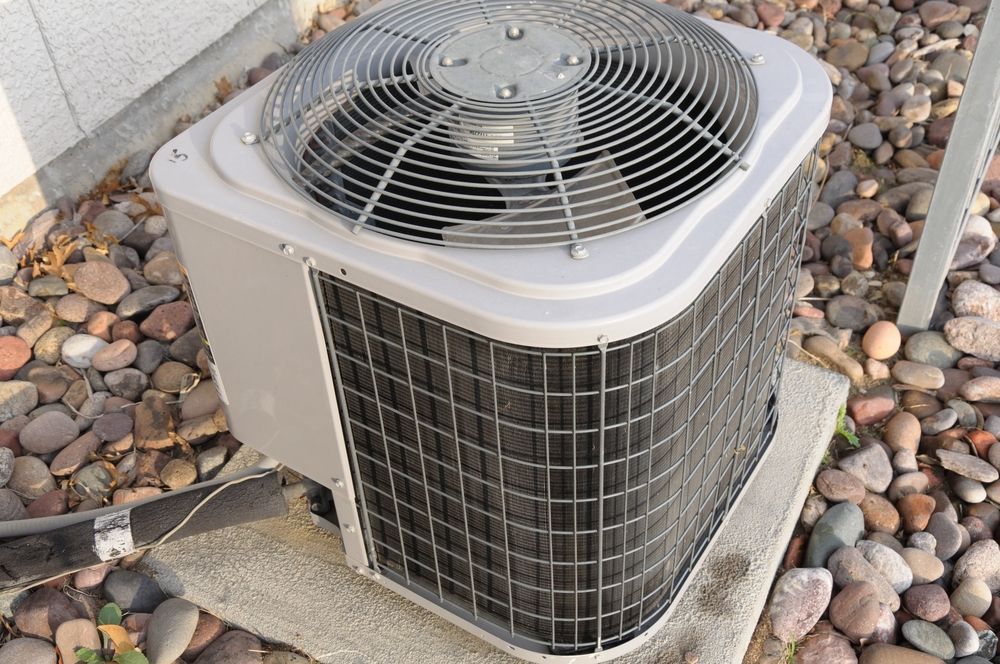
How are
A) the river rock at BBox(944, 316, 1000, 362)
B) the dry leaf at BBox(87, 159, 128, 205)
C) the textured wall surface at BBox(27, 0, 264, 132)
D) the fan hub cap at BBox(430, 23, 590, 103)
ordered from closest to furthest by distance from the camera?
the fan hub cap at BBox(430, 23, 590, 103), the river rock at BBox(944, 316, 1000, 362), the textured wall surface at BBox(27, 0, 264, 132), the dry leaf at BBox(87, 159, 128, 205)

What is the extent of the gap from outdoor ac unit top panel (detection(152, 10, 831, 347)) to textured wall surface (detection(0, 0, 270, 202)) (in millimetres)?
1565

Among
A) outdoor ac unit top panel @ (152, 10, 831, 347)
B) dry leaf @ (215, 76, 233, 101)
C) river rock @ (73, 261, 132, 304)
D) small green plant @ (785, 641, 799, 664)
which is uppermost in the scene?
outdoor ac unit top panel @ (152, 10, 831, 347)

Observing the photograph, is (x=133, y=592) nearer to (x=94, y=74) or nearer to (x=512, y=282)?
(x=512, y=282)

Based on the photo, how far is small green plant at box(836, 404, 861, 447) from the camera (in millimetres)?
2674

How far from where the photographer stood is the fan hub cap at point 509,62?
5.89ft

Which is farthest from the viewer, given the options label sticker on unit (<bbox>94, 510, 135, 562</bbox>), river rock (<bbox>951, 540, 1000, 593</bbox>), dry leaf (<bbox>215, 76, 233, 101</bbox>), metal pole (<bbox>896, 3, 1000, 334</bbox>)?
dry leaf (<bbox>215, 76, 233, 101</bbox>)

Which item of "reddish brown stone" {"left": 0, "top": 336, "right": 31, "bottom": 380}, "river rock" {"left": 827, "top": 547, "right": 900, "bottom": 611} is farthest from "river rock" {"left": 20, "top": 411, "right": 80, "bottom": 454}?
"river rock" {"left": 827, "top": 547, "right": 900, "bottom": 611}

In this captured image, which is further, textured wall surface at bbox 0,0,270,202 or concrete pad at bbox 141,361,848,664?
textured wall surface at bbox 0,0,270,202

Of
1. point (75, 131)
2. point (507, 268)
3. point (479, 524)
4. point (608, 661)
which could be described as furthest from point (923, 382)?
point (75, 131)

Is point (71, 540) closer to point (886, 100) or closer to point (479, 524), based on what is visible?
point (479, 524)

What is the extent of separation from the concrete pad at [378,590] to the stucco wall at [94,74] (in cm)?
147

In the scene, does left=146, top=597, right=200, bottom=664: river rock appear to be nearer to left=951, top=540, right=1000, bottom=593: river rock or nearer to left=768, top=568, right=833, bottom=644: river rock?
left=768, top=568, right=833, bottom=644: river rock

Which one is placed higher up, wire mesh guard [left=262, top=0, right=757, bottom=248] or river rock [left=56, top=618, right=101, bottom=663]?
wire mesh guard [left=262, top=0, right=757, bottom=248]

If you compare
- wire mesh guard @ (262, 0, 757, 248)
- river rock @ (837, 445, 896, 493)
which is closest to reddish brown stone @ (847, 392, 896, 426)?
river rock @ (837, 445, 896, 493)
